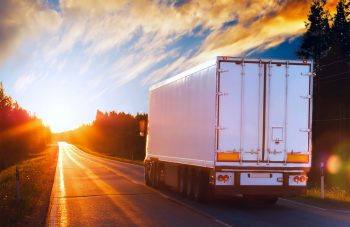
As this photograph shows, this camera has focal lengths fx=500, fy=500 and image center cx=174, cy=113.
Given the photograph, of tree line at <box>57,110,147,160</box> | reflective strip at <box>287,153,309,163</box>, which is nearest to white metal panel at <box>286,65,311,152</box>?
reflective strip at <box>287,153,309,163</box>

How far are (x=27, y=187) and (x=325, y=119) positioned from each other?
35906mm

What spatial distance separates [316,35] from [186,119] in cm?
4358

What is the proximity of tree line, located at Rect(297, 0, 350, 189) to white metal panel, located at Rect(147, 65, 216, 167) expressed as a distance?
2666 centimetres

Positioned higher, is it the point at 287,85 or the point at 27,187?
the point at 287,85

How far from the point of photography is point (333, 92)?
4656 cm

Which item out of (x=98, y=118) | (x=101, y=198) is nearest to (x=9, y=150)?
(x=101, y=198)

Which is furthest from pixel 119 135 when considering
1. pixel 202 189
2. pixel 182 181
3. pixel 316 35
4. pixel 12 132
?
pixel 202 189

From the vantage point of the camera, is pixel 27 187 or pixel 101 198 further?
pixel 27 187

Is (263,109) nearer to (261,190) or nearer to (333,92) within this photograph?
(261,190)

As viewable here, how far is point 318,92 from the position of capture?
47000mm

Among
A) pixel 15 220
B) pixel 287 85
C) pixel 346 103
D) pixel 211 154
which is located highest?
pixel 346 103

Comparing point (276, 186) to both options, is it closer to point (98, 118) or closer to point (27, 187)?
point (27, 187)

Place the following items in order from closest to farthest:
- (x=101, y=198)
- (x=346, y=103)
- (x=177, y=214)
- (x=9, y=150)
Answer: (x=177, y=214) → (x=101, y=198) → (x=346, y=103) → (x=9, y=150)

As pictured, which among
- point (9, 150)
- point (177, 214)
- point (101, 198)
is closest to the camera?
point (177, 214)
